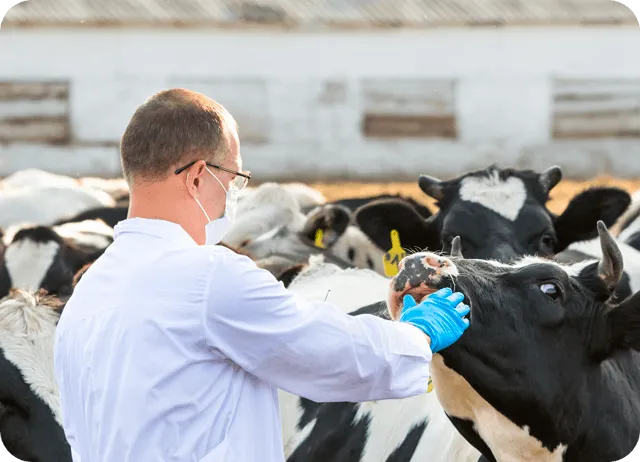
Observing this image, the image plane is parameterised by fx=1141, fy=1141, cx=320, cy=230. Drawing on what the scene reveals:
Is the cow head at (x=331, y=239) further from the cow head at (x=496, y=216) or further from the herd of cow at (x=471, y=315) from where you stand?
the cow head at (x=496, y=216)

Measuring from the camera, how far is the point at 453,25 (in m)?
21.9

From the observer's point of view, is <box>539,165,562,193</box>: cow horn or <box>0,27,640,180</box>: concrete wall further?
<box>0,27,640,180</box>: concrete wall

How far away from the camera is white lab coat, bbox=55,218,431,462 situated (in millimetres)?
2523

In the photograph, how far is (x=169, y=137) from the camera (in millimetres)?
2609

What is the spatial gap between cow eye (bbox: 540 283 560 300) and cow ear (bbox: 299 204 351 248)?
13.0 ft

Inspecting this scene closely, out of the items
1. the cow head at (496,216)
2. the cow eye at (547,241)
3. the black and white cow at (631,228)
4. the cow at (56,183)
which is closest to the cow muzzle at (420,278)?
the cow head at (496,216)

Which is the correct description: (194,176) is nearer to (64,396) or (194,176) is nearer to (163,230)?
(163,230)

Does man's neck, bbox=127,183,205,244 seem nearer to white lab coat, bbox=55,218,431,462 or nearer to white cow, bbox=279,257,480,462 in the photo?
white lab coat, bbox=55,218,431,462

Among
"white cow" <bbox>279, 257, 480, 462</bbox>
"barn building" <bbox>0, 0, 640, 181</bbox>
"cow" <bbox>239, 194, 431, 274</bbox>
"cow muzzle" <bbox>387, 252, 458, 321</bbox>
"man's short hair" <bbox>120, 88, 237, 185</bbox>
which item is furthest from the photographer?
"barn building" <bbox>0, 0, 640, 181</bbox>

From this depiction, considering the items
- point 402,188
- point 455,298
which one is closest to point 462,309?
point 455,298

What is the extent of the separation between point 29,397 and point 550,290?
1992 millimetres

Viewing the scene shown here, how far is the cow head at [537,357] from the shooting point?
9.67 ft

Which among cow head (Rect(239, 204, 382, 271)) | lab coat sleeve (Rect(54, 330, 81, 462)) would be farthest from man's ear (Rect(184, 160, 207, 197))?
cow head (Rect(239, 204, 382, 271))

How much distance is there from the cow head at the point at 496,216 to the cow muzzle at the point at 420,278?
2.42 m
